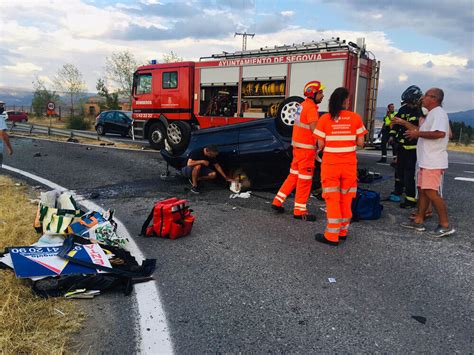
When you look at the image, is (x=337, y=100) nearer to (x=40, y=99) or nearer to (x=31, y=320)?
(x=31, y=320)

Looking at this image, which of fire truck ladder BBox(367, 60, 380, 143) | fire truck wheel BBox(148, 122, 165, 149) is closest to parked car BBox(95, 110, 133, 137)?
fire truck wheel BBox(148, 122, 165, 149)

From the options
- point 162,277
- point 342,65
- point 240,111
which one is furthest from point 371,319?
point 240,111

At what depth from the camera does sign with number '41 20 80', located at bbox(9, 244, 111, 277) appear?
10.6ft

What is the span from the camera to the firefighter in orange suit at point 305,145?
5.32m

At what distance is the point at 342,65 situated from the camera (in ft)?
34.4

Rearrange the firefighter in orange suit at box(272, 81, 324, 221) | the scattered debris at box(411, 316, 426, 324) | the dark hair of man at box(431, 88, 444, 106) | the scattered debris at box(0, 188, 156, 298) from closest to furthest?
1. the scattered debris at box(411, 316, 426, 324)
2. the scattered debris at box(0, 188, 156, 298)
3. the dark hair of man at box(431, 88, 444, 106)
4. the firefighter in orange suit at box(272, 81, 324, 221)

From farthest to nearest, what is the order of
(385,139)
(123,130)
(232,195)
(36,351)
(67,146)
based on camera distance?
(123,130) → (67,146) → (385,139) → (232,195) → (36,351)

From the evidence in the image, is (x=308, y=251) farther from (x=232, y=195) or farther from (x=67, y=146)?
(x=67, y=146)

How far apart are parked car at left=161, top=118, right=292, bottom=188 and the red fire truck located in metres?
1.12

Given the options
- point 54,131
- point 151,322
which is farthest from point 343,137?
point 54,131

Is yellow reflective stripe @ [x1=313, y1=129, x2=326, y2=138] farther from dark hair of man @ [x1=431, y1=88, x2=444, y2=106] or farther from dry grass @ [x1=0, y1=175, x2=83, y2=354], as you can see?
dry grass @ [x1=0, y1=175, x2=83, y2=354]

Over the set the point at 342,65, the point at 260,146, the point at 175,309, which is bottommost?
the point at 175,309

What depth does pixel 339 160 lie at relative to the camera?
449cm

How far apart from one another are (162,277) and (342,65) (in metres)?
8.65
